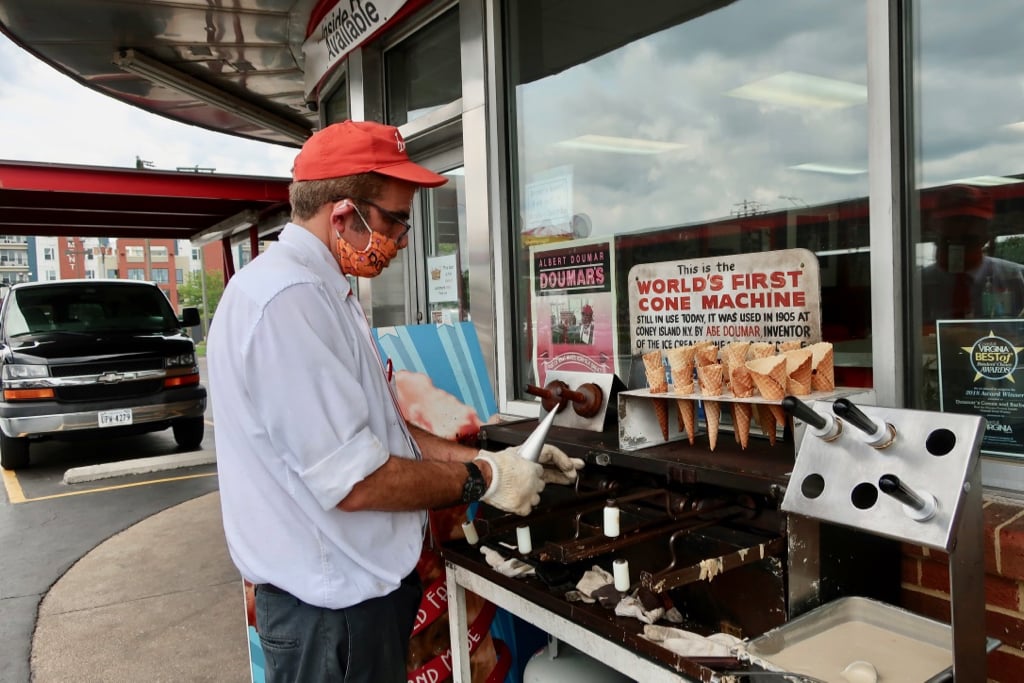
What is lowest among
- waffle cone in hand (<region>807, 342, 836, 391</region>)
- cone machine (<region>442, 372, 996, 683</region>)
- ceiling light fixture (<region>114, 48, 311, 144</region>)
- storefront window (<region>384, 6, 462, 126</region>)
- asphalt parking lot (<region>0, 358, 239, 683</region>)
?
asphalt parking lot (<region>0, 358, 239, 683</region>)

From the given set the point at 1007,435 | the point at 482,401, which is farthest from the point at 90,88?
the point at 1007,435

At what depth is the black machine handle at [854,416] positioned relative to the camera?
1.47 m

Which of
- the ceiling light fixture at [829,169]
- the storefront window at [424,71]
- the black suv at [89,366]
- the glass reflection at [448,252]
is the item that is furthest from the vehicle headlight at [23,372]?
the ceiling light fixture at [829,169]

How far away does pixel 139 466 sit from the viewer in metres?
8.34

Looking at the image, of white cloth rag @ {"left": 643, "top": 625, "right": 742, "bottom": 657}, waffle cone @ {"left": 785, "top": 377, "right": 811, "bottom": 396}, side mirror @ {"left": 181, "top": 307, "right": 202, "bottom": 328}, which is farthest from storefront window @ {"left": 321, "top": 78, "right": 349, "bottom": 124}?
white cloth rag @ {"left": 643, "top": 625, "right": 742, "bottom": 657}

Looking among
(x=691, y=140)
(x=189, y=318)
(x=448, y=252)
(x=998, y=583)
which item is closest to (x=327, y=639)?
(x=998, y=583)

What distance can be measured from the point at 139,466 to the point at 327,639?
746cm

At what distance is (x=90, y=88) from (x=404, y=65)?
4.32 meters

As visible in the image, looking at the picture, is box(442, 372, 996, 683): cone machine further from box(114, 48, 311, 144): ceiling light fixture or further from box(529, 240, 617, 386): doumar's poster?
box(114, 48, 311, 144): ceiling light fixture

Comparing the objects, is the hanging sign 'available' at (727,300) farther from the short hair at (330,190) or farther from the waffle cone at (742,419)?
the short hair at (330,190)

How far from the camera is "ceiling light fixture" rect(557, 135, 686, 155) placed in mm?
3337

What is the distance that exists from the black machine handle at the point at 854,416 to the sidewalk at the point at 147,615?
343cm

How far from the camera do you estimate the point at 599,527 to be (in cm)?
216

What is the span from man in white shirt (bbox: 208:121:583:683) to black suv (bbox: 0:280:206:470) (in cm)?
727
